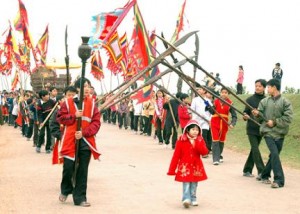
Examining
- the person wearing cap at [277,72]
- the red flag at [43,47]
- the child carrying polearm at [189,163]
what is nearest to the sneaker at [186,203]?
the child carrying polearm at [189,163]

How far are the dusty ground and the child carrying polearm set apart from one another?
0.24 meters

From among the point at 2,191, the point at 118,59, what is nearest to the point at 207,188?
the point at 2,191

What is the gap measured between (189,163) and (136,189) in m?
1.78

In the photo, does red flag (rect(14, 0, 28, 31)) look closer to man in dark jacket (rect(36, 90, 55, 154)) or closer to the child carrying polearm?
man in dark jacket (rect(36, 90, 55, 154))

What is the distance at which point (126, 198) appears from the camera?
10008mm

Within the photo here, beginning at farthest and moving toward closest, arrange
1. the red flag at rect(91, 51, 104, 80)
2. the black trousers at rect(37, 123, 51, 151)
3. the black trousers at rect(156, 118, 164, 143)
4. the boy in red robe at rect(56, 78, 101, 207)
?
the red flag at rect(91, 51, 104, 80) → the black trousers at rect(156, 118, 164, 143) → the black trousers at rect(37, 123, 51, 151) → the boy in red robe at rect(56, 78, 101, 207)

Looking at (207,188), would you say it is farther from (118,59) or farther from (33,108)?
(33,108)

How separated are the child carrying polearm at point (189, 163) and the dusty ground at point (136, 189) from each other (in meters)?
0.24

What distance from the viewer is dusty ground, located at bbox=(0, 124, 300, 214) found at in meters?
9.22

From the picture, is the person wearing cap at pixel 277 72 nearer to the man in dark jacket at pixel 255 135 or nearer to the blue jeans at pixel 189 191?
the man in dark jacket at pixel 255 135

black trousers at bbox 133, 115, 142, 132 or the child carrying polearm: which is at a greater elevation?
black trousers at bbox 133, 115, 142, 132

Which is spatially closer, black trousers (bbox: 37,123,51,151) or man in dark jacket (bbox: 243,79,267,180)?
man in dark jacket (bbox: 243,79,267,180)

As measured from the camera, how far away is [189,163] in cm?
944

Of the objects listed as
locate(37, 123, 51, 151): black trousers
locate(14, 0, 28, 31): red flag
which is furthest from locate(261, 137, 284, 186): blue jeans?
locate(14, 0, 28, 31): red flag
